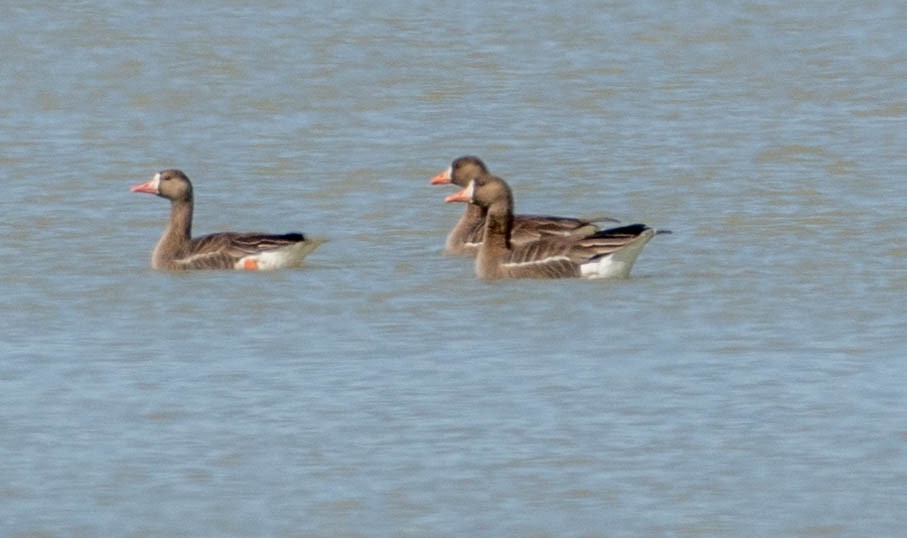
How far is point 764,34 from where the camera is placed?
97.7 feet

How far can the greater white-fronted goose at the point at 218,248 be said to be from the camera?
16203mm

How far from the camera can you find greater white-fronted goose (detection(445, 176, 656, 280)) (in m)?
15.7

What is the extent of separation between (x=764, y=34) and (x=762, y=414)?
18827 millimetres

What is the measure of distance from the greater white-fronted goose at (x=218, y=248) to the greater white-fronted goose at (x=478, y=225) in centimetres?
150

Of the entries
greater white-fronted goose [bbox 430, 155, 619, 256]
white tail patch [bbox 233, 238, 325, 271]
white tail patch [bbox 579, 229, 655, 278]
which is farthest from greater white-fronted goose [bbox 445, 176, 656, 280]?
white tail patch [bbox 233, 238, 325, 271]

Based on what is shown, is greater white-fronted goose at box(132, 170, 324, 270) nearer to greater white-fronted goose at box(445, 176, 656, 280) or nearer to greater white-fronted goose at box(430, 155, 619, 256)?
greater white-fronted goose at box(445, 176, 656, 280)

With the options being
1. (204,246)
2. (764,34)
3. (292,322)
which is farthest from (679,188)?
(764,34)

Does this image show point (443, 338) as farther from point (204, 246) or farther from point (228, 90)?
point (228, 90)

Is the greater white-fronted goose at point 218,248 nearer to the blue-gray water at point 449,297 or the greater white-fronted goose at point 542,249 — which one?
the blue-gray water at point 449,297

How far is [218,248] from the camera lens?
16.5 meters

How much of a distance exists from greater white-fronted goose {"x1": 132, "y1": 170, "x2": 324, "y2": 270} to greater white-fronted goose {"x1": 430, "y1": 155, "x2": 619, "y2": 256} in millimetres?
1499

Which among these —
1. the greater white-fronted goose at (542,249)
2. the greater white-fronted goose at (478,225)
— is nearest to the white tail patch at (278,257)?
the greater white-fronted goose at (542,249)

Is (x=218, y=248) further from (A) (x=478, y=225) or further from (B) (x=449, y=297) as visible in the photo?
(A) (x=478, y=225)

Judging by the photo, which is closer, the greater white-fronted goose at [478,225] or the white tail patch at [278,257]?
the white tail patch at [278,257]
